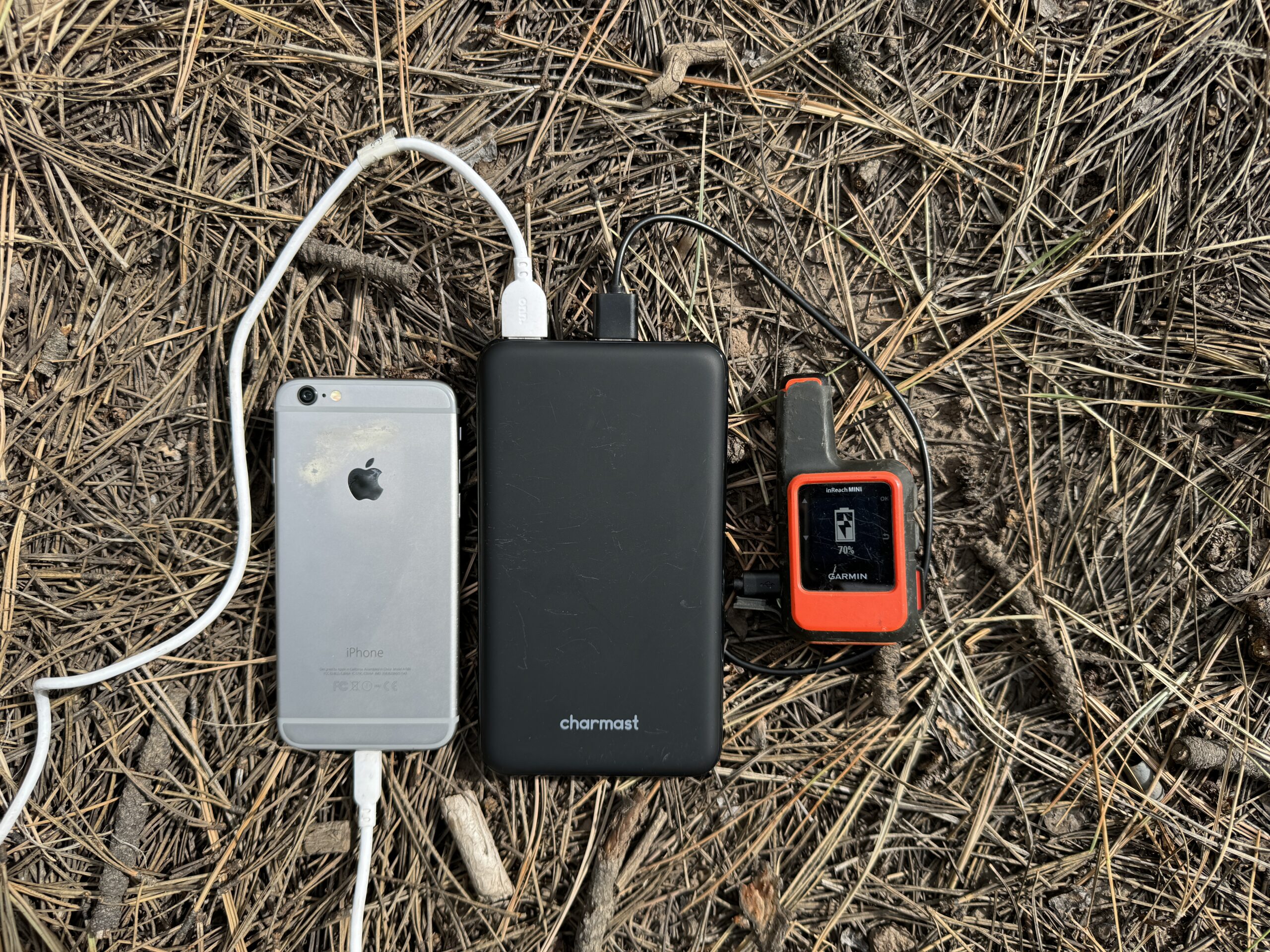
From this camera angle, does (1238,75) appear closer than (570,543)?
No

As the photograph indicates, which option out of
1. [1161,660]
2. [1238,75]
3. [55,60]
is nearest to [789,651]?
[1161,660]

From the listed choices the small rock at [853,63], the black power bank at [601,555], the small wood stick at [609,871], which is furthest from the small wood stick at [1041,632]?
the small rock at [853,63]

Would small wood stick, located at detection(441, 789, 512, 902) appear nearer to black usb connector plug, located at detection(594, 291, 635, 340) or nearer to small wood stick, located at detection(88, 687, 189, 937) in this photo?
small wood stick, located at detection(88, 687, 189, 937)

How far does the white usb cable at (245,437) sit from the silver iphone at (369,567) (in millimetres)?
75

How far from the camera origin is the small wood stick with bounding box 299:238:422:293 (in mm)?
1245

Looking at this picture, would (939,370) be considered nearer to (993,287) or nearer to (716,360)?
(993,287)

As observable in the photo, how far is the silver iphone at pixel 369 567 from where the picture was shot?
1232 millimetres

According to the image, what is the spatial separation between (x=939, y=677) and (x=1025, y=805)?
0.32 meters

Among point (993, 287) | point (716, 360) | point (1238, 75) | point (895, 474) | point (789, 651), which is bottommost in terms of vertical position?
point (789, 651)

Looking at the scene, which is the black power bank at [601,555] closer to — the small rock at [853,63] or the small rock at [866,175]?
the small rock at [866,175]

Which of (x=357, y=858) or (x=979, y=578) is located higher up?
(x=979, y=578)

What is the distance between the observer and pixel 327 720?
48.6 inches

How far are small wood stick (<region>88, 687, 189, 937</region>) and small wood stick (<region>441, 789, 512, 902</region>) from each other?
1.74ft

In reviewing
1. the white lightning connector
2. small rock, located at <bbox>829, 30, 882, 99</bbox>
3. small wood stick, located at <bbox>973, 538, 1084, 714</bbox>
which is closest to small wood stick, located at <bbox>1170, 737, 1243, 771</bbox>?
small wood stick, located at <bbox>973, 538, 1084, 714</bbox>
